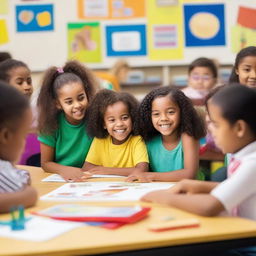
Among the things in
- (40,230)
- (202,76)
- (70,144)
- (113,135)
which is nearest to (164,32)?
(202,76)

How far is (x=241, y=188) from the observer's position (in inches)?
63.4

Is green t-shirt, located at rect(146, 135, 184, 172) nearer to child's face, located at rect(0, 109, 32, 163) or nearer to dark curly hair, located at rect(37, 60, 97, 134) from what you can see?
dark curly hair, located at rect(37, 60, 97, 134)

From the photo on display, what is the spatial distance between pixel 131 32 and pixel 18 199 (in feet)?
14.2

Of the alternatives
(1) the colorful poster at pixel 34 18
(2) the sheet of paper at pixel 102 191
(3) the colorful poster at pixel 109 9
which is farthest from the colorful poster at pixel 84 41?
(2) the sheet of paper at pixel 102 191

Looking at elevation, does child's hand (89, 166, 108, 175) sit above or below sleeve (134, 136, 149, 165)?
below

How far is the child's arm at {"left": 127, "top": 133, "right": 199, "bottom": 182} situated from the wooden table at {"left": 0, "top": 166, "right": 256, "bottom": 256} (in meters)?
0.73

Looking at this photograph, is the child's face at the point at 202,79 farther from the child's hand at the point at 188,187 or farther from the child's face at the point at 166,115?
the child's hand at the point at 188,187

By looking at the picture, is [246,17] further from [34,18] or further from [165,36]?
[34,18]

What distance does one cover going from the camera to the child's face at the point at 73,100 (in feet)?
9.09

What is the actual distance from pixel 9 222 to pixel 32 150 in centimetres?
196

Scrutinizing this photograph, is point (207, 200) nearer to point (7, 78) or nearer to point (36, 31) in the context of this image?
point (7, 78)

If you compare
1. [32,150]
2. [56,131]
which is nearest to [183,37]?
[32,150]

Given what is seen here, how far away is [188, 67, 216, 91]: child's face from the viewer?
4.54 m

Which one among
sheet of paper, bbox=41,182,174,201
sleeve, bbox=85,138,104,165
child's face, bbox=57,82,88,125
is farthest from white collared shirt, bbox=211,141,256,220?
child's face, bbox=57,82,88,125
